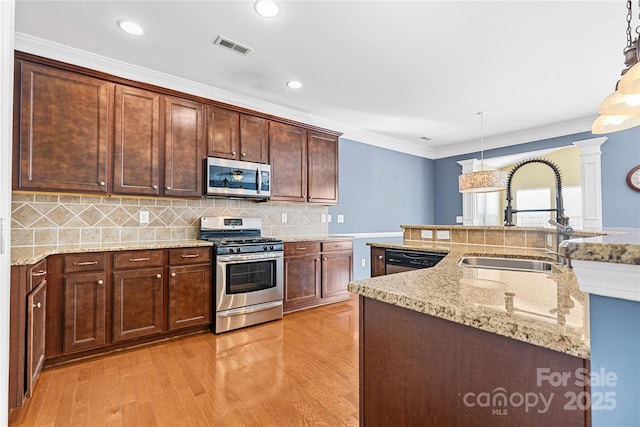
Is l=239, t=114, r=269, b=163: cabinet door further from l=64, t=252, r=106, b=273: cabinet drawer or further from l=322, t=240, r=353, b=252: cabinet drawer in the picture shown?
l=64, t=252, r=106, b=273: cabinet drawer

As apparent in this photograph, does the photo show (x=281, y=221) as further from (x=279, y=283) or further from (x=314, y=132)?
(x=314, y=132)

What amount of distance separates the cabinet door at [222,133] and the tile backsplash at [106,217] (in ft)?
1.94

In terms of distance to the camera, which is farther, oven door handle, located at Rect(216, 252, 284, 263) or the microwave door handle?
the microwave door handle

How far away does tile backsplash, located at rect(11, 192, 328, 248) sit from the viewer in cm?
244

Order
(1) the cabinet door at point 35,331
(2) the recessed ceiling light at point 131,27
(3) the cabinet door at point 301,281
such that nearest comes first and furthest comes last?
(1) the cabinet door at point 35,331
(2) the recessed ceiling light at point 131,27
(3) the cabinet door at point 301,281

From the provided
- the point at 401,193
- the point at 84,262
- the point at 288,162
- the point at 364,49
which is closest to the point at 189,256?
the point at 84,262

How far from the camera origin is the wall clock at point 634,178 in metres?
3.82

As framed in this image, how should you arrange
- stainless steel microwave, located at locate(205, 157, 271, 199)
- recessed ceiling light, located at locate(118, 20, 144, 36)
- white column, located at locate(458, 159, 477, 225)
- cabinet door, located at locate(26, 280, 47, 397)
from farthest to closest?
1. white column, located at locate(458, 159, 477, 225)
2. stainless steel microwave, located at locate(205, 157, 271, 199)
3. recessed ceiling light, located at locate(118, 20, 144, 36)
4. cabinet door, located at locate(26, 280, 47, 397)

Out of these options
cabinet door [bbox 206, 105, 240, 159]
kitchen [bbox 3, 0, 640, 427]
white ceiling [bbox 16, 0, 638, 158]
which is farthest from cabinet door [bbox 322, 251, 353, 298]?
white ceiling [bbox 16, 0, 638, 158]

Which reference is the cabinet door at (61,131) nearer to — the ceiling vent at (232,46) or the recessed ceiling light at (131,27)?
the recessed ceiling light at (131,27)

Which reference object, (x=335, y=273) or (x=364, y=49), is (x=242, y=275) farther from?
(x=364, y=49)

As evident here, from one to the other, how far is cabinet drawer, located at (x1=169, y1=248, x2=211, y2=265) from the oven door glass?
0.24m

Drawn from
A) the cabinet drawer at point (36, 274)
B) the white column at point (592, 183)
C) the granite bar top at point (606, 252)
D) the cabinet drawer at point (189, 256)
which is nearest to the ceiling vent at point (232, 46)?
the cabinet drawer at point (189, 256)

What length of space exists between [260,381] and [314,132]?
3.01 m
